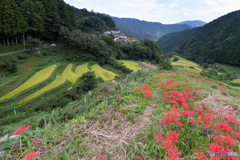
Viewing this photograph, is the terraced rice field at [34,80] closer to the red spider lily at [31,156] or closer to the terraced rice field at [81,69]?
the terraced rice field at [81,69]

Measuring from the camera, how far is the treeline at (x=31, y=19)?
1595 centimetres

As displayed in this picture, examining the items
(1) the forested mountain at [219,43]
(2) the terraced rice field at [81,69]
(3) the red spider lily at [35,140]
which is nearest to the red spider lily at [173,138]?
(3) the red spider lily at [35,140]

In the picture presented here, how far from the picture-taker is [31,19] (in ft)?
67.7

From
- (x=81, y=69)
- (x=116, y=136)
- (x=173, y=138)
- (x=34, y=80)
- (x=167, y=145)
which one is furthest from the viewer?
(x=81, y=69)

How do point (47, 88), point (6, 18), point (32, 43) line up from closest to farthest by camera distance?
point (47, 88)
point (6, 18)
point (32, 43)

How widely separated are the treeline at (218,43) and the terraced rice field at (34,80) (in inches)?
2426

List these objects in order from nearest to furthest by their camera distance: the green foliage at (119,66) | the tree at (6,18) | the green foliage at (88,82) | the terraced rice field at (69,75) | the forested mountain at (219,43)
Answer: the green foliage at (88,82) < the tree at (6,18) < the terraced rice field at (69,75) < the green foliage at (119,66) < the forested mountain at (219,43)

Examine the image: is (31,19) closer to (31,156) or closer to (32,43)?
(32,43)

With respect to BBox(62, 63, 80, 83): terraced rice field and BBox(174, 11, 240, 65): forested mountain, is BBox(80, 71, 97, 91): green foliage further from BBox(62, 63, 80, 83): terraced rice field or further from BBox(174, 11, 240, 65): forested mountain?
BBox(174, 11, 240, 65): forested mountain

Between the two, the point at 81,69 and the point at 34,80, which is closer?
the point at 34,80


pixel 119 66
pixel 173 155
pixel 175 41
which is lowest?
pixel 119 66

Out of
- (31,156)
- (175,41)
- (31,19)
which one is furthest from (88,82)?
(175,41)

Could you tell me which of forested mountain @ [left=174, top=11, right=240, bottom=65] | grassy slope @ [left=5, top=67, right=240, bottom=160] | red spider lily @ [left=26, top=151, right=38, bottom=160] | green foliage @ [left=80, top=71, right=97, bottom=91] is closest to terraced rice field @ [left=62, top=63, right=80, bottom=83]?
green foliage @ [left=80, top=71, right=97, bottom=91]

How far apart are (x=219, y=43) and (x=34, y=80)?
3237 inches
